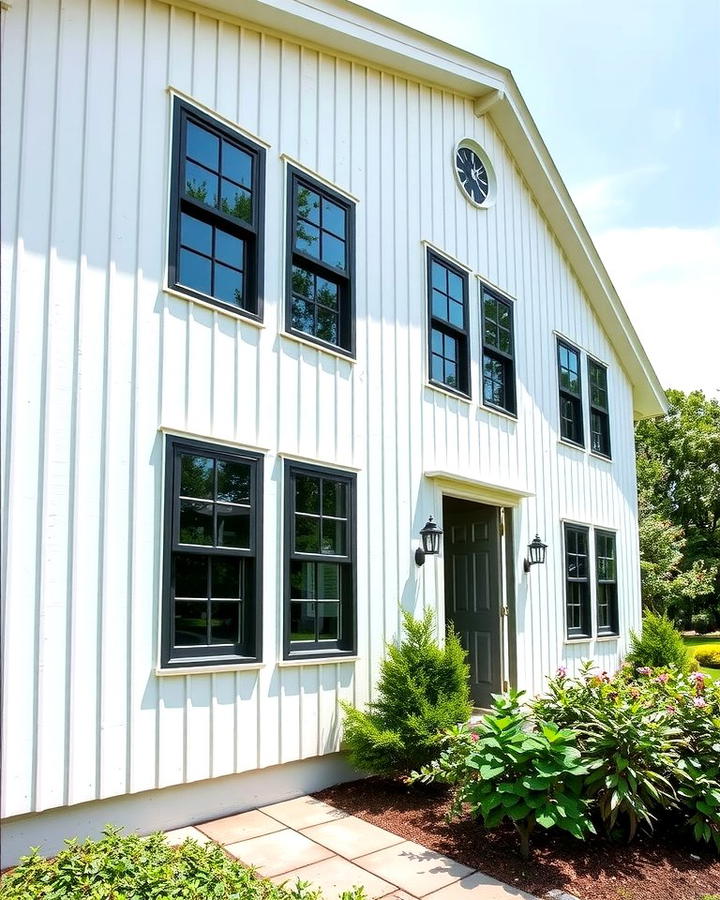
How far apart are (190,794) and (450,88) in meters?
7.94

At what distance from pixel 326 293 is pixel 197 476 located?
236cm

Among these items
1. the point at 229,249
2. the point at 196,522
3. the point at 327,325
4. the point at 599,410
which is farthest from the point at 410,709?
the point at 599,410

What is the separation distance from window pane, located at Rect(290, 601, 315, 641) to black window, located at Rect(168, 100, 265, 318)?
2.43 meters

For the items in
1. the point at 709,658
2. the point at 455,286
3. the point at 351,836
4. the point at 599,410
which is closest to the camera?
the point at 351,836

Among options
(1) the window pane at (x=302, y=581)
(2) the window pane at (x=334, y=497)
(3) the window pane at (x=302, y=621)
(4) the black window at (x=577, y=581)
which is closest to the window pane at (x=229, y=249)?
(2) the window pane at (x=334, y=497)

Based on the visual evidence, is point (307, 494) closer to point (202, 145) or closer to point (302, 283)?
point (302, 283)

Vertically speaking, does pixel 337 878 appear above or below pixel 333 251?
below

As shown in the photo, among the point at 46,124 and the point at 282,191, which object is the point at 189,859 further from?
the point at 282,191

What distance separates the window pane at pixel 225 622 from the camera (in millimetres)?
5250

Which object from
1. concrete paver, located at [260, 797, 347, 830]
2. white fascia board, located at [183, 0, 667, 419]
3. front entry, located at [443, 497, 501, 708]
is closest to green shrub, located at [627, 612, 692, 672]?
front entry, located at [443, 497, 501, 708]

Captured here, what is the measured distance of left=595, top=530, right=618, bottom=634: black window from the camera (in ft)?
35.6

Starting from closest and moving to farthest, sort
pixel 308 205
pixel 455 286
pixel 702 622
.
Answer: pixel 308 205 < pixel 455 286 < pixel 702 622

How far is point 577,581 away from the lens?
33.3 ft

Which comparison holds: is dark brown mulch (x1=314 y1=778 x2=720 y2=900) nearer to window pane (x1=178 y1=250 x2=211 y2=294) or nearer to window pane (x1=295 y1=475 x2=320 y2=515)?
window pane (x1=295 y1=475 x2=320 y2=515)
